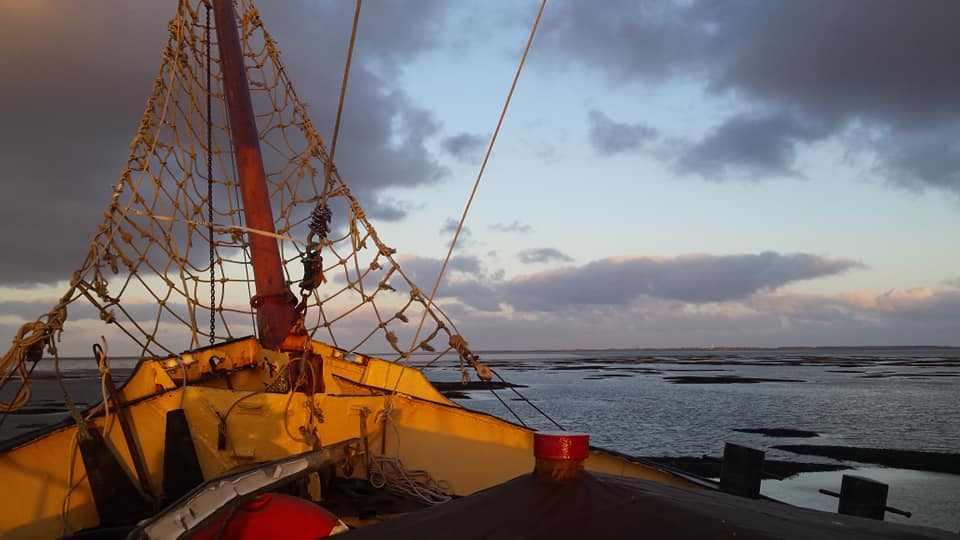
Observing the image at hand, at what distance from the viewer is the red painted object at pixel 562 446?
8.12ft

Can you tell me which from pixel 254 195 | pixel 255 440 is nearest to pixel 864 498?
pixel 255 440

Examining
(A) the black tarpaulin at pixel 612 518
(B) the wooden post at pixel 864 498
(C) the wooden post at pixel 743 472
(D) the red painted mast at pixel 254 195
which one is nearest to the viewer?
(A) the black tarpaulin at pixel 612 518

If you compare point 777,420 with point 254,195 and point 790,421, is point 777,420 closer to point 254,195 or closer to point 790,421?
point 790,421

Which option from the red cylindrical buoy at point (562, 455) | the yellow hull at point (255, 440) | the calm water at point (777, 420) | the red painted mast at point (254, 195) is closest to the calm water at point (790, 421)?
the calm water at point (777, 420)

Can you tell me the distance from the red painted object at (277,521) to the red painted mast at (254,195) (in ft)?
12.7

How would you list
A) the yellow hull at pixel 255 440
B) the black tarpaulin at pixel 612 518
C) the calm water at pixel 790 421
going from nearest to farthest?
the black tarpaulin at pixel 612 518, the yellow hull at pixel 255 440, the calm water at pixel 790 421

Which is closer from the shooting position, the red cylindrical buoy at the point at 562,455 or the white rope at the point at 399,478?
the red cylindrical buoy at the point at 562,455

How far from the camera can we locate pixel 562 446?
2490mm

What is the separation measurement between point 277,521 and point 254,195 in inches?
212

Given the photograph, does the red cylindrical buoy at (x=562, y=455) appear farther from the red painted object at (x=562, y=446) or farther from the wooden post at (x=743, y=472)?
the wooden post at (x=743, y=472)

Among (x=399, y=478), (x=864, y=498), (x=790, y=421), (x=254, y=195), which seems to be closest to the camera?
(x=864, y=498)

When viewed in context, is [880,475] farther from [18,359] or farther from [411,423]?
[18,359]

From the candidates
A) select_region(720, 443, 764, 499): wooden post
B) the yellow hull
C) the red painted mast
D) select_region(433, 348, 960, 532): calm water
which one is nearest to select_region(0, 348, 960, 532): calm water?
select_region(433, 348, 960, 532): calm water

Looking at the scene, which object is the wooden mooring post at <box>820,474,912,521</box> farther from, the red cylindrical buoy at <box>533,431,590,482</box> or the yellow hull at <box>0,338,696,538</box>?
the red cylindrical buoy at <box>533,431,590,482</box>
